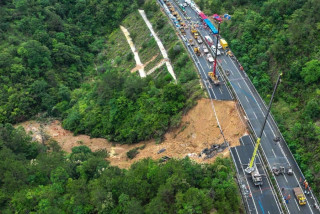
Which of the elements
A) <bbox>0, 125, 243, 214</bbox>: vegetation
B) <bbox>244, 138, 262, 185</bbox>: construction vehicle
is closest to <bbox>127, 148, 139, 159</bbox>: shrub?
<bbox>0, 125, 243, 214</bbox>: vegetation

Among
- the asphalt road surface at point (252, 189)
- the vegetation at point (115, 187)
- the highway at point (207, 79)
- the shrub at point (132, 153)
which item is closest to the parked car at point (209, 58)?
the highway at point (207, 79)

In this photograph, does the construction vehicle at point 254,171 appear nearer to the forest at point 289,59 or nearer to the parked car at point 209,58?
the forest at point 289,59

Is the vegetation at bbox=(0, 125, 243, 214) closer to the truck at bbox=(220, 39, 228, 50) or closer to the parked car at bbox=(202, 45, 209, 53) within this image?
the parked car at bbox=(202, 45, 209, 53)

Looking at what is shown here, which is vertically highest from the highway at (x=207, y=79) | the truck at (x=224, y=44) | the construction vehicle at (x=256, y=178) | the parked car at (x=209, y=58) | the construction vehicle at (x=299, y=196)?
the truck at (x=224, y=44)

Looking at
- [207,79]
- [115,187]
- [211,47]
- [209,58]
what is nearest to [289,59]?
[207,79]

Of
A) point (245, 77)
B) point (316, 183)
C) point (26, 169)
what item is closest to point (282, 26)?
point (245, 77)

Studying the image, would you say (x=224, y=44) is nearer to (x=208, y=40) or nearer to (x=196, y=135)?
(x=208, y=40)

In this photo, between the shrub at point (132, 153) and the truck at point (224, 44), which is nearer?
the shrub at point (132, 153)
